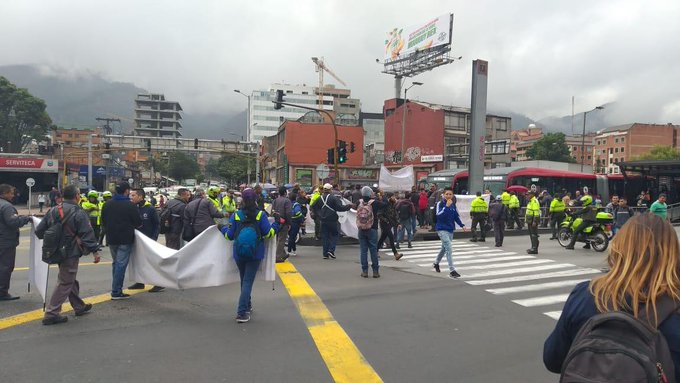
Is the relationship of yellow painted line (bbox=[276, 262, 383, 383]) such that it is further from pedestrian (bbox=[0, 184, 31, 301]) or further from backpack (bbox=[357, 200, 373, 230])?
pedestrian (bbox=[0, 184, 31, 301])

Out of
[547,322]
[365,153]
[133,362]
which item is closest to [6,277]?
[133,362]

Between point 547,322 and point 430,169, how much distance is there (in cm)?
4811

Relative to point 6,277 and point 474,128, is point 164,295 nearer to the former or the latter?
point 6,277

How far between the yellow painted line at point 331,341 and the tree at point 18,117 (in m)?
74.1

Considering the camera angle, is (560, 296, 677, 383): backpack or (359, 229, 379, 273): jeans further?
(359, 229, 379, 273): jeans

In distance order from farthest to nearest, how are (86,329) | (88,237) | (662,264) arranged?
(88,237), (86,329), (662,264)

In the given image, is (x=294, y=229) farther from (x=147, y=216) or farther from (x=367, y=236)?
(x=147, y=216)

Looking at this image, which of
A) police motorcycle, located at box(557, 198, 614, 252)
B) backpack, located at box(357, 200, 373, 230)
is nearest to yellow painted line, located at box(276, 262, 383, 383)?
backpack, located at box(357, 200, 373, 230)

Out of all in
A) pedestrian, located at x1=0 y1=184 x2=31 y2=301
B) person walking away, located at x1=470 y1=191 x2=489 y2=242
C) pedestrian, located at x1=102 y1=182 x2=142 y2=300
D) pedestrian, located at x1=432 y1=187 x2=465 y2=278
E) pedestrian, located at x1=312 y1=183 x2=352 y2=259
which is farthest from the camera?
person walking away, located at x1=470 y1=191 x2=489 y2=242

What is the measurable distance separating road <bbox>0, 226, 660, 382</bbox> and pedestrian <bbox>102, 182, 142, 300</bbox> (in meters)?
0.43

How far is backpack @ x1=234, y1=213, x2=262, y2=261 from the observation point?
240 inches

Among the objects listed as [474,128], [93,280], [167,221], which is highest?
[474,128]

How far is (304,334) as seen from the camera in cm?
567

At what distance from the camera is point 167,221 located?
365 inches
